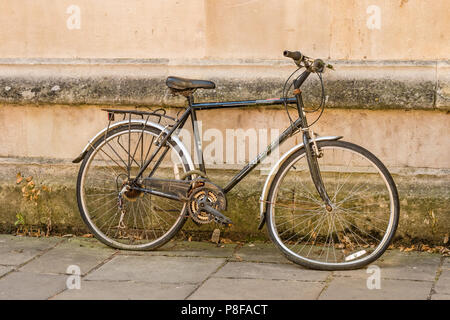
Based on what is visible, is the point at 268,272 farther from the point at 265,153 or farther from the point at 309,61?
the point at 309,61

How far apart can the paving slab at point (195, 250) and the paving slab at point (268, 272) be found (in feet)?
0.97

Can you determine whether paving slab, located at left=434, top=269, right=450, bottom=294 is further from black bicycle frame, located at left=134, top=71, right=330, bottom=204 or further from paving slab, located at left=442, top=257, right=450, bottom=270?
black bicycle frame, located at left=134, top=71, right=330, bottom=204

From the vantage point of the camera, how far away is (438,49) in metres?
5.34

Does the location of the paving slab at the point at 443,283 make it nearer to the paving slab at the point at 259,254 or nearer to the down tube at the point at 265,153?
the paving slab at the point at 259,254

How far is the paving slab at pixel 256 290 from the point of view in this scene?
14.5ft

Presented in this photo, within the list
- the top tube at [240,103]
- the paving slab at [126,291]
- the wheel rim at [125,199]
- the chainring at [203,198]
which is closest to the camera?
the paving slab at [126,291]

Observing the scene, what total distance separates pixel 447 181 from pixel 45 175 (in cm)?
318

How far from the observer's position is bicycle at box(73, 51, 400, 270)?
504 cm

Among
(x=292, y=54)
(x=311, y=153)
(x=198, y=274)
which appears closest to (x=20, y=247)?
(x=198, y=274)

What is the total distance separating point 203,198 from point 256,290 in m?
0.93

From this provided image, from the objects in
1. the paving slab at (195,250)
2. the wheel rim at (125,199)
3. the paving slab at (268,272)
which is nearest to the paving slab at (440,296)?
the paving slab at (268,272)

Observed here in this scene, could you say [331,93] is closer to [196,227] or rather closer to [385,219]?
[385,219]

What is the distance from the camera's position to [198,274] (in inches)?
193
